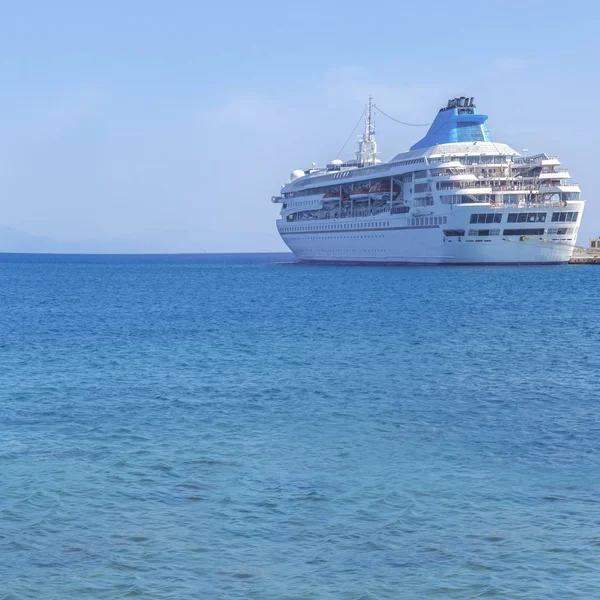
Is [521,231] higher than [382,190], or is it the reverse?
[382,190]

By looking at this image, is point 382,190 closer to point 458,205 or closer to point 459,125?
point 459,125

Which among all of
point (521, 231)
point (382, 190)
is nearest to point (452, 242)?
point (521, 231)

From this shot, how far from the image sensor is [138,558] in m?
12.3

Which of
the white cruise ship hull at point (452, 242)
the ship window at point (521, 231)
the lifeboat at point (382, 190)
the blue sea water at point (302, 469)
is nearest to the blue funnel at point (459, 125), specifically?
the lifeboat at point (382, 190)

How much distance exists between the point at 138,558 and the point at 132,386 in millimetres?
14819

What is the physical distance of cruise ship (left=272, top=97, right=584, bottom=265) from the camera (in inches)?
3452

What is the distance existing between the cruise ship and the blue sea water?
50.4 m

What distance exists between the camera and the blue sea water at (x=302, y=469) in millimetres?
11852

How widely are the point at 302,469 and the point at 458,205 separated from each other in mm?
73804

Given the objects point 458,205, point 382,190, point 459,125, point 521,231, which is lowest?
point 521,231

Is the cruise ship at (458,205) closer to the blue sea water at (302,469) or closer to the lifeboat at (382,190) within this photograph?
the lifeboat at (382,190)

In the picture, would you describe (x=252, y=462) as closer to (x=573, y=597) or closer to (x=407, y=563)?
(x=407, y=563)

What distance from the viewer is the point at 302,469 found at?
1683cm

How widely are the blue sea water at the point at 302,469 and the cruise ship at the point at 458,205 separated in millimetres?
50403
